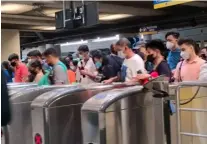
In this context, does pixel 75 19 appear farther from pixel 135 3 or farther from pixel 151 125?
pixel 151 125

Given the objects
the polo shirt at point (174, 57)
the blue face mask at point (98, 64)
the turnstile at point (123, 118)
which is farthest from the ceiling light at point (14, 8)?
the turnstile at point (123, 118)

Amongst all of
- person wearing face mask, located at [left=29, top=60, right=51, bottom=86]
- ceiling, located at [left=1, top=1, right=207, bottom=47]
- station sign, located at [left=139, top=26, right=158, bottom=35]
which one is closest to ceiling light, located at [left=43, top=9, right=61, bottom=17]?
ceiling, located at [left=1, top=1, right=207, bottom=47]

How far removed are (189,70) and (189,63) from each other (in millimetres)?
86

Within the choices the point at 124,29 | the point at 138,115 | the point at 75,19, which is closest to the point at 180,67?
the point at 138,115

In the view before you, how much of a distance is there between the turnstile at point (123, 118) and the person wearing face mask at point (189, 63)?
0.85 meters

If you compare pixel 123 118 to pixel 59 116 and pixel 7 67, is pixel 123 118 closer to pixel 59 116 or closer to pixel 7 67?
pixel 59 116

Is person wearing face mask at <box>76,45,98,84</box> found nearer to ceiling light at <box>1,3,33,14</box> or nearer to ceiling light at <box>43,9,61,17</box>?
ceiling light at <box>1,3,33,14</box>

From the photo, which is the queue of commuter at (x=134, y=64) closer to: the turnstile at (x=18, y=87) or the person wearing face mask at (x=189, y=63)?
the person wearing face mask at (x=189, y=63)

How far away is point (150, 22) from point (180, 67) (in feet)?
30.5

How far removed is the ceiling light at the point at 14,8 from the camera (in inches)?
350

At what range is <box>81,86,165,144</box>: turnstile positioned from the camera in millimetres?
2387

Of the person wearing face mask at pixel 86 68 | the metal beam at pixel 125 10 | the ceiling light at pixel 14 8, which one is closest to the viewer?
the person wearing face mask at pixel 86 68

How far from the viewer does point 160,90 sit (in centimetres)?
260

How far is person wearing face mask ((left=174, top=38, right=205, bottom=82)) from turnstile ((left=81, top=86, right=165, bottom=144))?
2.80 feet
